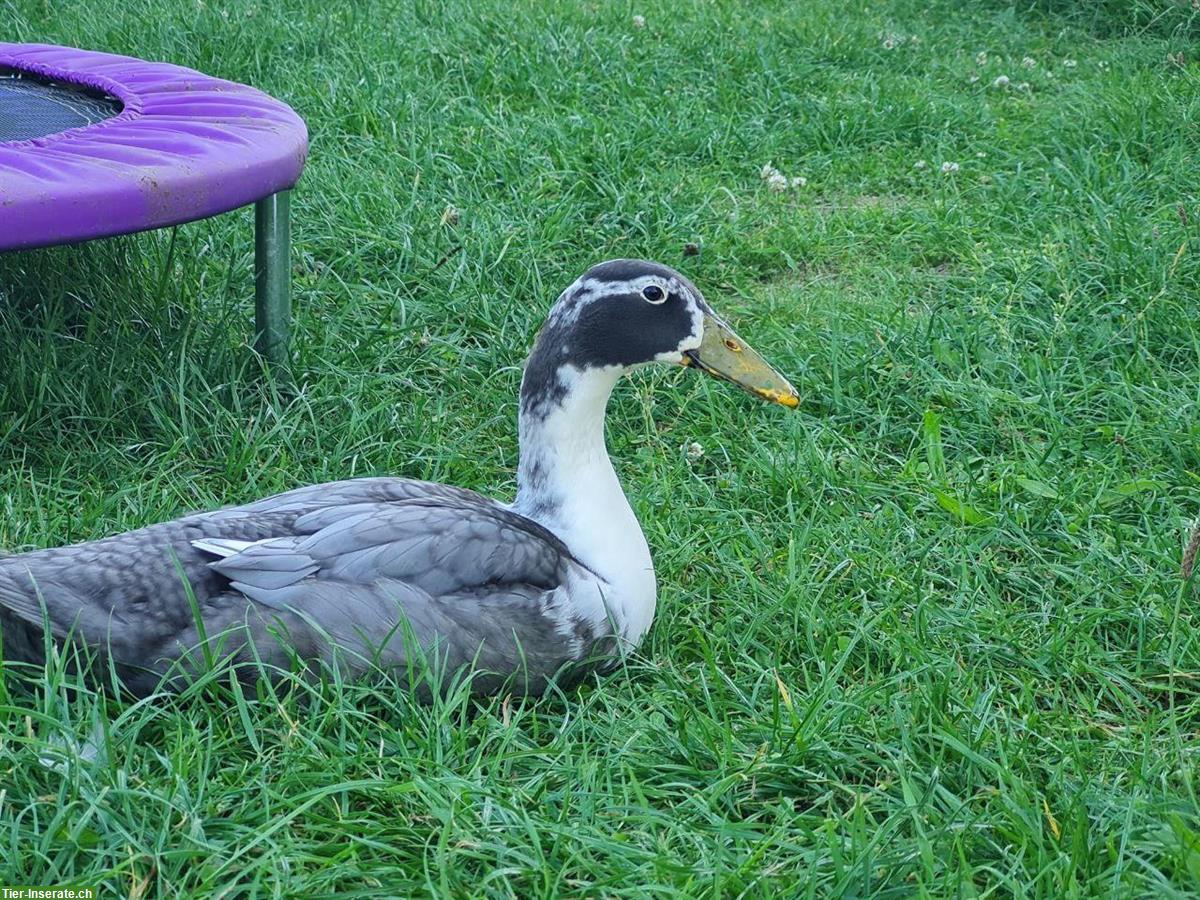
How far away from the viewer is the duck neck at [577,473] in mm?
2883

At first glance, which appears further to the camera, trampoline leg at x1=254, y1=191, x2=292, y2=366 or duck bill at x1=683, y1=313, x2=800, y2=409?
trampoline leg at x1=254, y1=191, x2=292, y2=366

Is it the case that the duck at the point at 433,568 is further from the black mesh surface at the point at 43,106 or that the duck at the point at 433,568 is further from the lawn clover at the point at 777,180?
the lawn clover at the point at 777,180

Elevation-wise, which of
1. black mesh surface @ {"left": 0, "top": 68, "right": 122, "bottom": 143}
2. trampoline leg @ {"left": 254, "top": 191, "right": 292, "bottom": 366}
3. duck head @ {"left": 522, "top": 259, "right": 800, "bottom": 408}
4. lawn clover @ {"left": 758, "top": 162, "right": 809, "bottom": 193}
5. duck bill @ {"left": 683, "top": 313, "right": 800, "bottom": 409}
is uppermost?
duck head @ {"left": 522, "top": 259, "right": 800, "bottom": 408}

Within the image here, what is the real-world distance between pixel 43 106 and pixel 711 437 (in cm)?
217

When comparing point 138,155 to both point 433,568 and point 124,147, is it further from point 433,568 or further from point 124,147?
point 433,568

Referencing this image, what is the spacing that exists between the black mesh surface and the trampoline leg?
1.87 feet

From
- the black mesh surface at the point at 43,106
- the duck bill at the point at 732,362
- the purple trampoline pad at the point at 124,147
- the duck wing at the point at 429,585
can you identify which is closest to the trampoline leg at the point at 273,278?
the purple trampoline pad at the point at 124,147

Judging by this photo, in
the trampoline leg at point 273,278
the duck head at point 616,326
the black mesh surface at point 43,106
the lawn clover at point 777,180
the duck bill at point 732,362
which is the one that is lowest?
the lawn clover at point 777,180

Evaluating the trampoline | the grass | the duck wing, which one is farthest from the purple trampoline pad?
the duck wing

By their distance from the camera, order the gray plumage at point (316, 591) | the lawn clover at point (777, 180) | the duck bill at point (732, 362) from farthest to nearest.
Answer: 1. the lawn clover at point (777, 180)
2. the duck bill at point (732, 362)
3. the gray plumage at point (316, 591)

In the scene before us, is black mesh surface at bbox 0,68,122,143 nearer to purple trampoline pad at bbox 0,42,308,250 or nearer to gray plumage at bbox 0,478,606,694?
purple trampoline pad at bbox 0,42,308,250

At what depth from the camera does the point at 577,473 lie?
2.93 m

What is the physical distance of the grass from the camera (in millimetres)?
2219

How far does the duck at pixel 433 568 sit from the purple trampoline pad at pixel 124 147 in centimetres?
81
